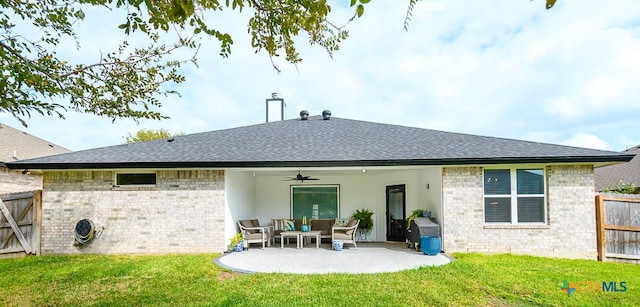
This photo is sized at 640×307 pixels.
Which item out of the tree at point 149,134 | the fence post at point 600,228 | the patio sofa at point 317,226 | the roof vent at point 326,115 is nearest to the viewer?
the fence post at point 600,228

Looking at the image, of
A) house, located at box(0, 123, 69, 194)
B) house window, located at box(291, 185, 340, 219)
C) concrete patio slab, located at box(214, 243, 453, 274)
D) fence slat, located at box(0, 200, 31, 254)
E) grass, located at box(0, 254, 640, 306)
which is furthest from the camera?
house, located at box(0, 123, 69, 194)

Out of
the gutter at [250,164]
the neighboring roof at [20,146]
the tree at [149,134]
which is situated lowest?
the gutter at [250,164]

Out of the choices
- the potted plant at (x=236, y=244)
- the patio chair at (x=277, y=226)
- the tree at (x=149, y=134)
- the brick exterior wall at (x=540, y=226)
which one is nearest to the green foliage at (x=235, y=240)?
the potted plant at (x=236, y=244)

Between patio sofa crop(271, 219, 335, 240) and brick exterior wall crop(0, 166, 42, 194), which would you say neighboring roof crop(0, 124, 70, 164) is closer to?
brick exterior wall crop(0, 166, 42, 194)

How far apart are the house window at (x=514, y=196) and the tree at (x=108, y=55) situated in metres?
8.02

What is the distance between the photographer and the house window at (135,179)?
1003 cm

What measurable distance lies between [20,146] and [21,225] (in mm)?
9837

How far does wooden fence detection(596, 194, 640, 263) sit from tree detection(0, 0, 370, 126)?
9632mm

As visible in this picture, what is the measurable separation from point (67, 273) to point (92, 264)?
772 millimetres

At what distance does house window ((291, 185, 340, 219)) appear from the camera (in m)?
13.3

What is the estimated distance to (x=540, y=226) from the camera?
30.8 feet

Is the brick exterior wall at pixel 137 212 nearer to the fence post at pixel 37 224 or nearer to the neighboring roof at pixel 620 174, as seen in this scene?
the fence post at pixel 37 224

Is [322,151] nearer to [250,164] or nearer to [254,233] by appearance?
[250,164]

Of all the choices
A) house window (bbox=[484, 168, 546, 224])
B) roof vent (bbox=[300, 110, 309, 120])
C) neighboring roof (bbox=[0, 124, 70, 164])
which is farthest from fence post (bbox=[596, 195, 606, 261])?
neighboring roof (bbox=[0, 124, 70, 164])
